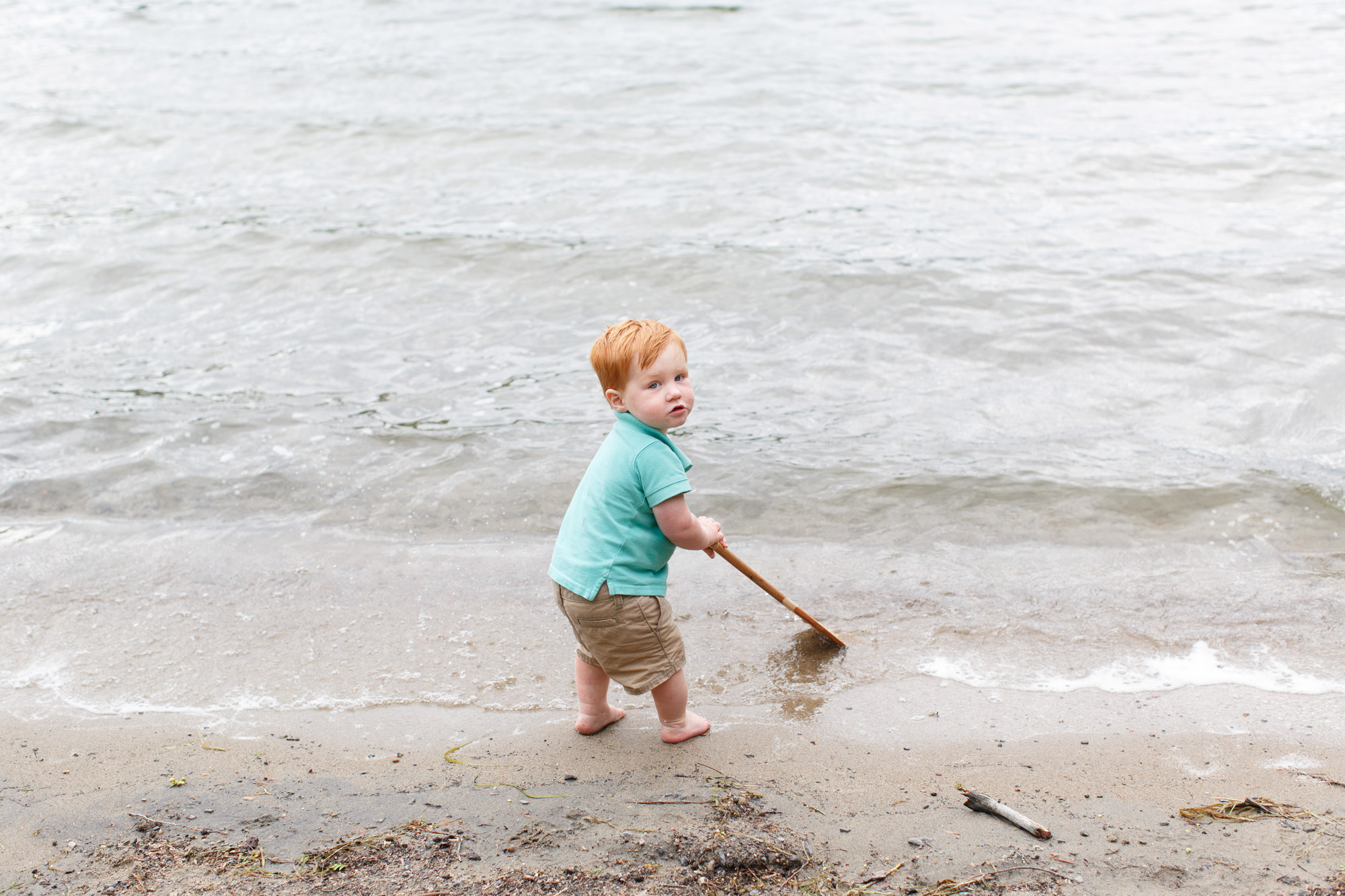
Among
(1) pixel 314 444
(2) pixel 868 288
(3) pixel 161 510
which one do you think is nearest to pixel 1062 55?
(2) pixel 868 288

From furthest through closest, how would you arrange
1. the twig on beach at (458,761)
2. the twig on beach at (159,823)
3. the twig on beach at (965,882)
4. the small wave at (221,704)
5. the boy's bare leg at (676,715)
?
the small wave at (221,704) < the boy's bare leg at (676,715) < the twig on beach at (458,761) < the twig on beach at (159,823) < the twig on beach at (965,882)

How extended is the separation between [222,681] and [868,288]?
5415mm

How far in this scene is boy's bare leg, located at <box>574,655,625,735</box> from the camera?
10.6 feet

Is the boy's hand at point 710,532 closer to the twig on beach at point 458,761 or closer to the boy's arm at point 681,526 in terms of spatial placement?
the boy's arm at point 681,526

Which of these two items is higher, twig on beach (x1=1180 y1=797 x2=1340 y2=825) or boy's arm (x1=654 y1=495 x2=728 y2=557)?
boy's arm (x1=654 y1=495 x2=728 y2=557)

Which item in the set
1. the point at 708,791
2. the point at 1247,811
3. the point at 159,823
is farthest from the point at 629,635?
the point at 1247,811

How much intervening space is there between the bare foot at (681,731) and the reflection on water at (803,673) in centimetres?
32

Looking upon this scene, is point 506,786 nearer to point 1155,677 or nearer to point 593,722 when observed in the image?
point 593,722

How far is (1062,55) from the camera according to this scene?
1398cm

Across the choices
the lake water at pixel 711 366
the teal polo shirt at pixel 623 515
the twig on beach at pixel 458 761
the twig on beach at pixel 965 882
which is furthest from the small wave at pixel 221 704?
the twig on beach at pixel 965 882

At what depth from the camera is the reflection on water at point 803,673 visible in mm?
3445

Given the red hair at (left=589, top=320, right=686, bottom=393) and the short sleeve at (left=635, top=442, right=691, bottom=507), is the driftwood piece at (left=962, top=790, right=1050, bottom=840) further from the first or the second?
the red hair at (left=589, top=320, right=686, bottom=393)

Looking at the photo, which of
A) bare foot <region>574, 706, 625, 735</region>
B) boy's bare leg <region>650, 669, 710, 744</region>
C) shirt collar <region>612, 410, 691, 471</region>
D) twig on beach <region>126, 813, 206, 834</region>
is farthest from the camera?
bare foot <region>574, 706, 625, 735</region>

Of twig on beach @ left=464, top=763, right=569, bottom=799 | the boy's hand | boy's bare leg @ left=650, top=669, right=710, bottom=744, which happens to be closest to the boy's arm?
the boy's hand
